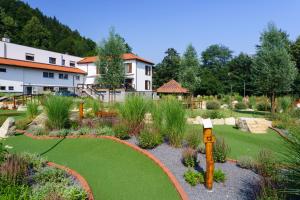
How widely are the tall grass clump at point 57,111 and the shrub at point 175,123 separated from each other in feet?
13.5

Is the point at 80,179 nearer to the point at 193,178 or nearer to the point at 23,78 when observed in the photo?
the point at 193,178

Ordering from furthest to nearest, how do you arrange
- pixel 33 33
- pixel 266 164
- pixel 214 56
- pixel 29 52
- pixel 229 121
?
pixel 214 56
pixel 33 33
pixel 29 52
pixel 229 121
pixel 266 164

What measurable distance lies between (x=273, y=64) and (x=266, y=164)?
15.2 metres

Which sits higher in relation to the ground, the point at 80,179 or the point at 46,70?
the point at 46,70

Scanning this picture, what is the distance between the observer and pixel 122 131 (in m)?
8.02

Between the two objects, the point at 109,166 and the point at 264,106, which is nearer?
the point at 109,166

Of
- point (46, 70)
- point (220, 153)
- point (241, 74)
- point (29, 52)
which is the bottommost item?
point (220, 153)

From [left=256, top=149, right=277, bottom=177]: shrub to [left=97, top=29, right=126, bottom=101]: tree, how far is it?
23.2 meters

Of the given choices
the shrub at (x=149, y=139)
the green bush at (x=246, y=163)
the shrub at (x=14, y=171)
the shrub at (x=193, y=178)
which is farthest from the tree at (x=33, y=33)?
the shrub at (x=193, y=178)

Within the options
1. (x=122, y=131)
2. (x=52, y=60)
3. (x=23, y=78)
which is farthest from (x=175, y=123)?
(x=52, y=60)

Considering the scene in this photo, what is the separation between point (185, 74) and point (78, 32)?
55382mm

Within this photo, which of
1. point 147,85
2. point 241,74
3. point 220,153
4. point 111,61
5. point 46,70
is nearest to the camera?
point 220,153

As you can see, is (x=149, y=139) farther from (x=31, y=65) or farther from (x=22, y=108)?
(x=31, y=65)

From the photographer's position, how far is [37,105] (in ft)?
40.5
